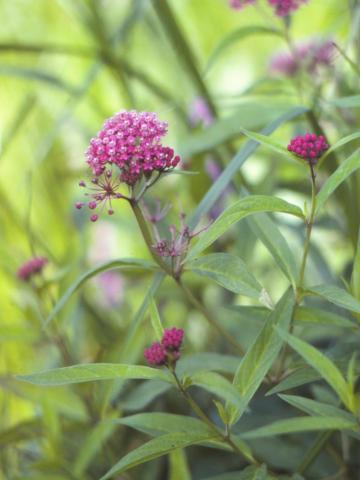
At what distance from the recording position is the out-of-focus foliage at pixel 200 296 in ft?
1.73

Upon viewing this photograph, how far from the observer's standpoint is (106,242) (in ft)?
5.39

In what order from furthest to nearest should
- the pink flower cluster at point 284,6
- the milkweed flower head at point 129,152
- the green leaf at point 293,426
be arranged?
1. the pink flower cluster at point 284,6
2. the milkweed flower head at point 129,152
3. the green leaf at point 293,426

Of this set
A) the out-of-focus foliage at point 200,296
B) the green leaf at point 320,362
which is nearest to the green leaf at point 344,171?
the out-of-focus foliage at point 200,296

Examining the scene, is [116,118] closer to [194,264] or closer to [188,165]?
[194,264]

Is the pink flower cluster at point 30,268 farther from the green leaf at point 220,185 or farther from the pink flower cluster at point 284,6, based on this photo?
the pink flower cluster at point 284,6

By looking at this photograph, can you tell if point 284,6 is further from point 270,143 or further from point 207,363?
point 207,363

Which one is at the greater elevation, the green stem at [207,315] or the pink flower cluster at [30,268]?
the pink flower cluster at [30,268]

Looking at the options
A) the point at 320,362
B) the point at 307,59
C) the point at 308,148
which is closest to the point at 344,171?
the point at 308,148

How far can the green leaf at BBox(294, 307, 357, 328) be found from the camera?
552 mm

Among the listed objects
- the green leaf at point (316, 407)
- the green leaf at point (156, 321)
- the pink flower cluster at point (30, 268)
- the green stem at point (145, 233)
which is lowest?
the green leaf at point (316, 407)

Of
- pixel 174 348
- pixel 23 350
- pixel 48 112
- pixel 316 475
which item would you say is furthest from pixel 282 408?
pixel 48 112

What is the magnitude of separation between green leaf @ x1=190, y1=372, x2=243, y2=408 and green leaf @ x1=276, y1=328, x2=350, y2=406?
1.9 inches

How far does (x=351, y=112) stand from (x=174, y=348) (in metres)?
0.62

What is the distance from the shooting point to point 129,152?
0.55 metres
